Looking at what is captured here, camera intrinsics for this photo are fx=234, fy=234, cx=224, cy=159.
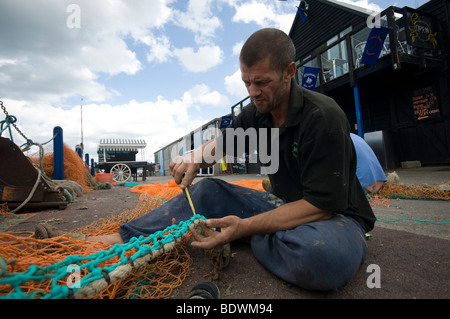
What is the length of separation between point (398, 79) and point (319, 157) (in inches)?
342

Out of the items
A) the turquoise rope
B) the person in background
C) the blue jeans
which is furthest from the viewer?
the person in background

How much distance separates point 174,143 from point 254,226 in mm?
24354

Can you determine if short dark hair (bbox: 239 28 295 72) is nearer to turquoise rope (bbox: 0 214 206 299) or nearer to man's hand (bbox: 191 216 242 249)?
man's hand (bbox: 191 216 242 249)

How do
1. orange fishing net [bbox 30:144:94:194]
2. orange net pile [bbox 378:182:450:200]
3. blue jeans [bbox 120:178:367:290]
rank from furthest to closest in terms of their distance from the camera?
orange fishing net [bbox 30:144:94:194], orange net pile [bbox 378:182:450:200], blue jeans [bbox 120:178:367:290]

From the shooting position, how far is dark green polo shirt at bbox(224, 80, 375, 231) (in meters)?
1.00

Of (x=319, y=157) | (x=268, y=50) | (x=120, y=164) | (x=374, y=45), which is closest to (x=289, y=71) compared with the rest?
(x=268, y=50)

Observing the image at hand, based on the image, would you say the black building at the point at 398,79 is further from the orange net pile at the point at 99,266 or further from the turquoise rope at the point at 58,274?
the turquoise rope at the point at 58,274

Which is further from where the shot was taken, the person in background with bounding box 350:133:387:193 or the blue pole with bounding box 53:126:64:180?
the blue pole with bounding box 53:126:64:180

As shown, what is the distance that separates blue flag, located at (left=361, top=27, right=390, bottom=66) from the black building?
0.49 ft

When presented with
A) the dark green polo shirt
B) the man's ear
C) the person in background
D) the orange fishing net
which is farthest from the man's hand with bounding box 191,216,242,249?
the orange fishing net

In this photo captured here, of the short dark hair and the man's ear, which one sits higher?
the short dark hair
